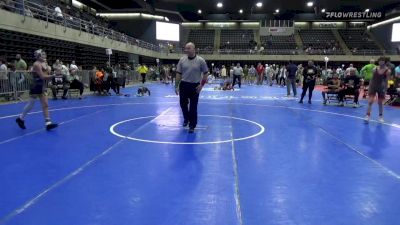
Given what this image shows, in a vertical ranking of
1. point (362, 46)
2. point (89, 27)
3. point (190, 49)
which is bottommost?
point (190, 49)

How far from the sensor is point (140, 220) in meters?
3.17

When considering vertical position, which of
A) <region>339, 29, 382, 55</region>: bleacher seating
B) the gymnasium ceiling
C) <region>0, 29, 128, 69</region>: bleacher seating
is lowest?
<region>0, 29, 128, 69</region>: bleacher seating

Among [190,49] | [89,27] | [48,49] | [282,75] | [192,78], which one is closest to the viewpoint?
[190,49]

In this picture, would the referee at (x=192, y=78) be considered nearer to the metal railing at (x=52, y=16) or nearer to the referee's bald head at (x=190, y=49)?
the referee's bald head at (x=190, y=49)

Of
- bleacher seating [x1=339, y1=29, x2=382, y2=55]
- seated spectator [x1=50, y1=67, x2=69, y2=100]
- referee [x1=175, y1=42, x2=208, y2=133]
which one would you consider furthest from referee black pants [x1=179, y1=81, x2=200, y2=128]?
bleacher seating [x1=339, y1=29, x2=382, y2=55]

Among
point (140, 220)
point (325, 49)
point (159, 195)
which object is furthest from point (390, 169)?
point (325, 49)

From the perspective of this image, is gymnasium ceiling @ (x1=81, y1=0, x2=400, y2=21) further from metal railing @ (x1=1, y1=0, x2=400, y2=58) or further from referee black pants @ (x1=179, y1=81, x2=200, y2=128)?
referee black pants @ (x1=179, y1=81, x2=200, y2=128)

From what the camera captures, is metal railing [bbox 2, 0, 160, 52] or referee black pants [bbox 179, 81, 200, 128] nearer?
referee black pants [bbox 179, 81, 200, 128]

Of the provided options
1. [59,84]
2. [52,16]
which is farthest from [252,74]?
[59,84]

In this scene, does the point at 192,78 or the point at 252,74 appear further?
the point at 252,74

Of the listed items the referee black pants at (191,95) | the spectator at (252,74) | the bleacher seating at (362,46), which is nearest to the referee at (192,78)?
the referee black pants at (191,95)

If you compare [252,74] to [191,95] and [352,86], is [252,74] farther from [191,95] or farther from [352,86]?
[191,95]

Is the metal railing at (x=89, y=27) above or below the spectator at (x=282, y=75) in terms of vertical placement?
above

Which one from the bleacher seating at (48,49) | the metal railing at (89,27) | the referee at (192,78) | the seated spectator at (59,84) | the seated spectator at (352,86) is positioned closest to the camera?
the referee at (192,78)
